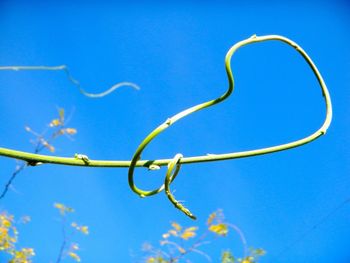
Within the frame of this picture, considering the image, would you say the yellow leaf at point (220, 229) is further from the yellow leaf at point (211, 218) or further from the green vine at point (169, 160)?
the green vine at point (169, 160)

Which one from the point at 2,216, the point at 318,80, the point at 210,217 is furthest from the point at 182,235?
the point at 318,80

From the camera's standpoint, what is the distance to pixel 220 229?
326 centimetres

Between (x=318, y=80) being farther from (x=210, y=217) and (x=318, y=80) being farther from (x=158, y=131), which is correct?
(x=210, y=217)

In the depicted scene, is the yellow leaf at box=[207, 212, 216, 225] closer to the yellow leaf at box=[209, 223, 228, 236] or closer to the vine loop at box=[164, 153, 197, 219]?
the yellow leaf at box=[209, 223, 228, 236]

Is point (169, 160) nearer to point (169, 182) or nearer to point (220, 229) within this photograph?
point (169, 182)

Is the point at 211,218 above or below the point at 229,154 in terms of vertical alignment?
above

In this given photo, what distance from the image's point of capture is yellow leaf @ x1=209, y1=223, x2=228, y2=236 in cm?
325

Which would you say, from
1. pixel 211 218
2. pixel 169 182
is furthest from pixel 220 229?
pixel 169 182

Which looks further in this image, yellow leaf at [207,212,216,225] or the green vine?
yellow leaf at [207,212,216,225]

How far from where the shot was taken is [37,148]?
295cm

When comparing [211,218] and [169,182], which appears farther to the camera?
[211,218]

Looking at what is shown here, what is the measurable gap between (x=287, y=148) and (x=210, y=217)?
302 centimetres

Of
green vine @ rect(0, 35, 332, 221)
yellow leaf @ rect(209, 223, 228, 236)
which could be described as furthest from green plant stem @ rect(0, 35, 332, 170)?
yellow leaf @ rect(209, 223, 228, 236)

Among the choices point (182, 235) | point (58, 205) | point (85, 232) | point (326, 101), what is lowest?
point (326, 101)
